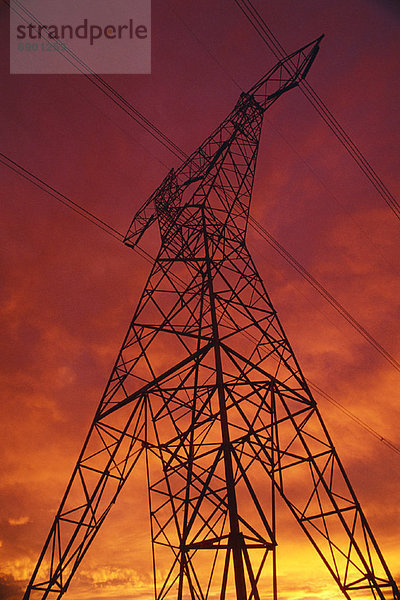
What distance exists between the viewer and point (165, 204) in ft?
59.9

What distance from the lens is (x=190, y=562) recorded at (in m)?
11.8

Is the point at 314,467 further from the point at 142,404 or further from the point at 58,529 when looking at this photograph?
the point at 58,529

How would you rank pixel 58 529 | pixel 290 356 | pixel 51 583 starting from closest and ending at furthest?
1. pixel 51 583
2. pixel 58 529
3. pixel 290 356

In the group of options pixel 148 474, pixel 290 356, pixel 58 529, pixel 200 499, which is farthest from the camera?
pixel 148 474

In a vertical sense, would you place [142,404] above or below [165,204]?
below

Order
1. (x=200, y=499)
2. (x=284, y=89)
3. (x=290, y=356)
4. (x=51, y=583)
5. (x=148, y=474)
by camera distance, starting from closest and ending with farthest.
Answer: (x=200, y=499) < (x=51, y=583) < (x=290, y=356) < (x=148, y=474) < (x=284, y=89)

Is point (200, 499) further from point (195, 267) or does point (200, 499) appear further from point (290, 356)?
point (195, 267)

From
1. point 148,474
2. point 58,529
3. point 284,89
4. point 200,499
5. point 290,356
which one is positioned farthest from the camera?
point 284,89

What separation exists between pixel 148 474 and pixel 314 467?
20.3 feet

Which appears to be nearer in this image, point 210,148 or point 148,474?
point 148,474

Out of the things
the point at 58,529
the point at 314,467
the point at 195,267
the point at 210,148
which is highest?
the point at 210,148

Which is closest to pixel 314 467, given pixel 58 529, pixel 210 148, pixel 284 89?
pixel 58 529

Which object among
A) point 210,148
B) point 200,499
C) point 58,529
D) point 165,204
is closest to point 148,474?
point 58,529

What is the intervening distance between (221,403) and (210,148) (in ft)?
37.6
